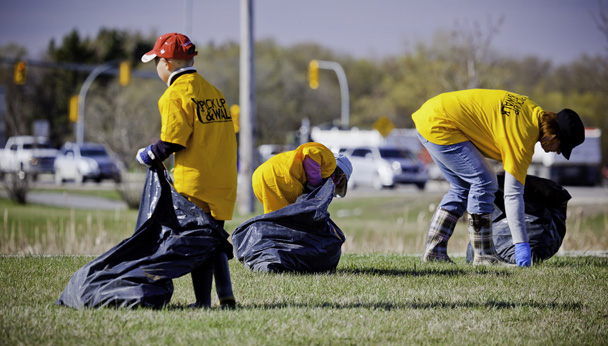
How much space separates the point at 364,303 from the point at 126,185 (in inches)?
559

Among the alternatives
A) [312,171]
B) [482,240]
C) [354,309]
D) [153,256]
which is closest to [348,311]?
[354,309]

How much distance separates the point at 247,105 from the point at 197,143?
42.9 feet

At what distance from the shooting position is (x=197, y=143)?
4.27 meters

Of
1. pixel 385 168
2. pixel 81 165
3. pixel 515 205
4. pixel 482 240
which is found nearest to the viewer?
pixel 515 205

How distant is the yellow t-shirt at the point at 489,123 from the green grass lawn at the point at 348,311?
0.94m

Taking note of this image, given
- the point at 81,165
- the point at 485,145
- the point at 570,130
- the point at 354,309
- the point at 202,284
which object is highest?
the point at 570,130

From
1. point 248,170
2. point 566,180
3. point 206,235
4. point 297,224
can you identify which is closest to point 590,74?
point 248,170

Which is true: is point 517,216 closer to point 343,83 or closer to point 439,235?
point 439,235

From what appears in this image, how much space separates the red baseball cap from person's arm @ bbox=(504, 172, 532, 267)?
2.77m

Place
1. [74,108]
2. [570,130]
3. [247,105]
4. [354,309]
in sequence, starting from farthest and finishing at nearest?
1. [74,108]
2. [247,105]
3. [570,130]
4. [354,309]

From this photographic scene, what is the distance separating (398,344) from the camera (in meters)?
3.73

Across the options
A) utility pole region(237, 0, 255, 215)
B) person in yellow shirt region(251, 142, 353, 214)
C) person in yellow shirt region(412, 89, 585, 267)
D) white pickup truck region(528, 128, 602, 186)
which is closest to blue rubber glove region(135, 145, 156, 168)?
person in yellow shirt region(251, 142, 353, 214)

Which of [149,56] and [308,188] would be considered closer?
[149,56]

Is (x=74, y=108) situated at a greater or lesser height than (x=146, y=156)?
lesser
